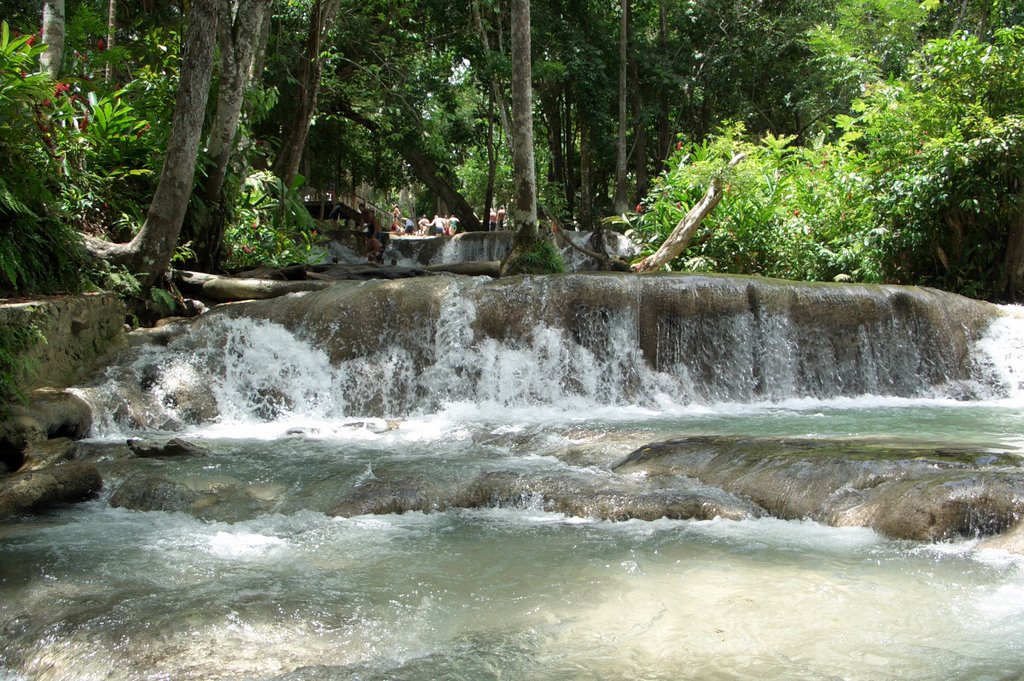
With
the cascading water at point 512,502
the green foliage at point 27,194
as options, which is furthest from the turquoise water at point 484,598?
the green foliage at point 27,194

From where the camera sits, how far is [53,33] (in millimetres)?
10117

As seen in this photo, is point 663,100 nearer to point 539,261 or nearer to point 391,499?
point 539,261

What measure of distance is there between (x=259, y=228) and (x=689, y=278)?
618 centimetres

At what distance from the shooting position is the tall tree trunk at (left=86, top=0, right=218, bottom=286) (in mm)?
9273

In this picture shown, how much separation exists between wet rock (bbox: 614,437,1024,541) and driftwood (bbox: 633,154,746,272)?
785 centimetres

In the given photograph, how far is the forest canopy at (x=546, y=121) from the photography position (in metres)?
9.67

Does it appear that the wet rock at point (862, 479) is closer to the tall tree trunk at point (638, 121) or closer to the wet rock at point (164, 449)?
the wet rock at point (164, 449)

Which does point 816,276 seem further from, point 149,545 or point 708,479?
point 149,545

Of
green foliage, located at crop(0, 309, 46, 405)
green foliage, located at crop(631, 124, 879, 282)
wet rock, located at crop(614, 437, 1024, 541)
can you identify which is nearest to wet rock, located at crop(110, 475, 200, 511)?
green foliage, located at crop(0, 309, 46, 405)

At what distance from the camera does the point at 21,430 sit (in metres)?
6.72

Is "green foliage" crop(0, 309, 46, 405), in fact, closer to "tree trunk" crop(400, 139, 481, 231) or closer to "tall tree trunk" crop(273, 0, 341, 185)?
"tall tree trunk" crop(273, 0, 341, 185)

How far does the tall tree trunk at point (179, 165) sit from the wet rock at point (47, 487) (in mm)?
4263

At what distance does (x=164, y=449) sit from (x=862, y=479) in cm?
481

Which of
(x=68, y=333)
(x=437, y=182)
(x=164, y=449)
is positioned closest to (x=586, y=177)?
(x=437, y=182)
